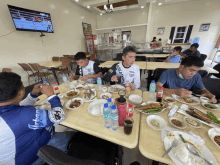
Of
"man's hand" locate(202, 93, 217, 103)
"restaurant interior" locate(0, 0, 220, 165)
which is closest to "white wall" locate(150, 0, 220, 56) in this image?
"restaurant interior" locate(0, 0, 220, 165)

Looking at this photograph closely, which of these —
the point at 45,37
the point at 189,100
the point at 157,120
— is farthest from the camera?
the point at 45,37

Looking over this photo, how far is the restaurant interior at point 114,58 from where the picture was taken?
2.58 feet

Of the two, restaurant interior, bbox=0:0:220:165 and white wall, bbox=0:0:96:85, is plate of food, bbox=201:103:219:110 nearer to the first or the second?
restaurant interior, bbox=0:0:220:165

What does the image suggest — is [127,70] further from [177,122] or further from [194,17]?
[194,17]

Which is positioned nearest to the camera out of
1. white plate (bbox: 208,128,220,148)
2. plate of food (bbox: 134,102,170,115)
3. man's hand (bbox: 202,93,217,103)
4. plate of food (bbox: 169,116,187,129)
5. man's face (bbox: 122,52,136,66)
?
white plate (bbox: 208,128,220,148)

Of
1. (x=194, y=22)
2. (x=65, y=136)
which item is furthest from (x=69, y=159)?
(x=194, y=22)

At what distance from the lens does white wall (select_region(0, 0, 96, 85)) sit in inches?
139

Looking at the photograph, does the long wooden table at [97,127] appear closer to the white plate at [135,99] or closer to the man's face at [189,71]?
the white plate at [135,99]

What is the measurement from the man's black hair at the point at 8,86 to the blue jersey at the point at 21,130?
8cm

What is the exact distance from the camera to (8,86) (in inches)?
27.8

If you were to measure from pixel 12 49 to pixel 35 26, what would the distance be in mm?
1353

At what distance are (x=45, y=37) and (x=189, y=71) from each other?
6.07 metres

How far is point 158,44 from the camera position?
680 centimetres

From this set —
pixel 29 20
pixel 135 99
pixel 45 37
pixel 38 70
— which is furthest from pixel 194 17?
pixel 38 70
